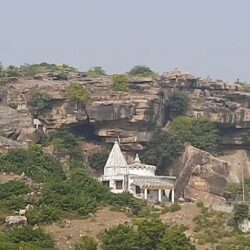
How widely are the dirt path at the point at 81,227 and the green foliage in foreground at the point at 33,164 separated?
194 inches

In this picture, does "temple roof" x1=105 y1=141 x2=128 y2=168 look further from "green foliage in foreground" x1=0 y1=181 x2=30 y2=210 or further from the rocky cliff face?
"green foliage in foreground" x1=0 y1=181 x2=30 y2=210

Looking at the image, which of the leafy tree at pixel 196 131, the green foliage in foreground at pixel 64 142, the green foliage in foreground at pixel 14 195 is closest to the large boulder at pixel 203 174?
the leafy tree at pixel 196 131

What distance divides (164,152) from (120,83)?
5.38m

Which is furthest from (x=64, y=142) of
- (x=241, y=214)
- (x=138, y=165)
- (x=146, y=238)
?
(x=146, y=238)

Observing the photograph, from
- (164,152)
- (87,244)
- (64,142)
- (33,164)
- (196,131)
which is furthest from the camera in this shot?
(196,131)

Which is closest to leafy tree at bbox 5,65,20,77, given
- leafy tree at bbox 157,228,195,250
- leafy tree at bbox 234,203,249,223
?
leafy tree at bbox 234,203,249,223

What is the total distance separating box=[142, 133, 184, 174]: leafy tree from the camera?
48.3m

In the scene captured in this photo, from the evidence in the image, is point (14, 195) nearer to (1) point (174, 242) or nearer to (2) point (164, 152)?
(1) point (174, 242)

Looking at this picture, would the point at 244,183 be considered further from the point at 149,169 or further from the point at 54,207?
the point at 54,207

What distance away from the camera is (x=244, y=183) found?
48.8 metres

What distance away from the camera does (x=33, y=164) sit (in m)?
42.5

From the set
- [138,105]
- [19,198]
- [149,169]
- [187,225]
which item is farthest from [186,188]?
[19,198]

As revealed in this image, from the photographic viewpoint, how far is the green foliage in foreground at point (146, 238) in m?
30.9

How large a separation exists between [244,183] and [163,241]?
1861 centimetres
